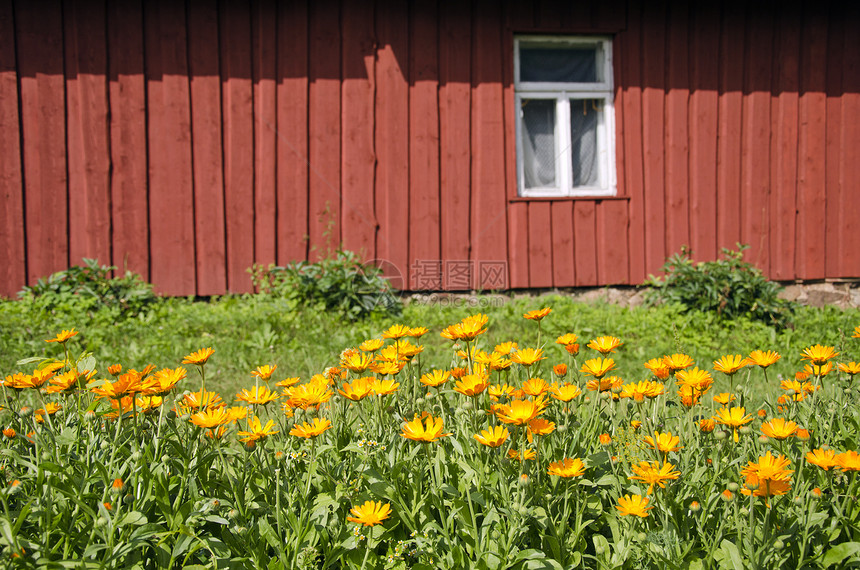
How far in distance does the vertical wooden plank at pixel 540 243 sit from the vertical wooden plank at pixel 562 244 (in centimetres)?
4

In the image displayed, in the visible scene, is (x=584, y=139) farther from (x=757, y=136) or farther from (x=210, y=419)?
(x=210, y=419)

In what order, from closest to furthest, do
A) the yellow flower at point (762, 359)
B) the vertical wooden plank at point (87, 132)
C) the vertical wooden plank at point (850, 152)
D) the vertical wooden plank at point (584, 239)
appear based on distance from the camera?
the yellow flower at point (762, 359) → the vertical wooden plank at point (87, 132) → the vertical wooden plank at point (584, 239) → the vertical wooden plank at point (850, 152)

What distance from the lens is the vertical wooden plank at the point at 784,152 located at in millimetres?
5758

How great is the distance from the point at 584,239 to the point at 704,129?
62.8 inches

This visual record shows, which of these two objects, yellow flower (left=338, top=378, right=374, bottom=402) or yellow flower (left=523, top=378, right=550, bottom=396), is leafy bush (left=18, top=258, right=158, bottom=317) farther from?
yellow flower (left=523, top=378, right=550, bottom=396)

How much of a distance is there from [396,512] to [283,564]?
11.2 inches

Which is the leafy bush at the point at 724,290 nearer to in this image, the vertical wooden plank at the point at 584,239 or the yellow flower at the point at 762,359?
the vertical wooden plank at the point at 584,239

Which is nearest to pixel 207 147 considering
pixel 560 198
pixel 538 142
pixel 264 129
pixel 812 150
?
pixel 264 129

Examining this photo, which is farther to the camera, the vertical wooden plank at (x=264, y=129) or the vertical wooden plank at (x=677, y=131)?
the vertical wooden plank at (x=677, y=131)

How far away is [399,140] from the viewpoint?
5.37 m

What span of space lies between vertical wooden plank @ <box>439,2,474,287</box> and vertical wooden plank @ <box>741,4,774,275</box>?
8.96 feet

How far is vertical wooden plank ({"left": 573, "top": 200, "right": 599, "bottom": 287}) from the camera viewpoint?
5566mm

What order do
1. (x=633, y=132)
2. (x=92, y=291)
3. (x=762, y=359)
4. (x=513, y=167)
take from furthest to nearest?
(x=633, y=132) < (x=513, y=167) < (x=92, y=291) < (x=762, y=359)

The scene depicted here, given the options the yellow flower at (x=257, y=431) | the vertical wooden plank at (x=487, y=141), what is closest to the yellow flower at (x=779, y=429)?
the yellow flower at (x=257, y=431)
